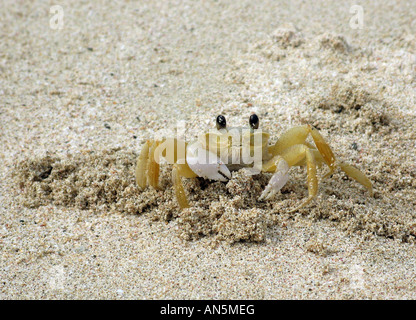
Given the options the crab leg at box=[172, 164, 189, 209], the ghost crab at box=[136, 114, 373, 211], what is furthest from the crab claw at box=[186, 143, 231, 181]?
the crab leg at box=[172, 164, 189, 209]

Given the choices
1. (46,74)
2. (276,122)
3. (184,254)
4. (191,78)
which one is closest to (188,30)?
(191,78)

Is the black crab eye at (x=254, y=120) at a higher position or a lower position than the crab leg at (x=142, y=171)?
higher

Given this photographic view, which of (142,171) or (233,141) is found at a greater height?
(233,141)

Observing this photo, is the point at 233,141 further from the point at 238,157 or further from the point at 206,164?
the point at 206,164

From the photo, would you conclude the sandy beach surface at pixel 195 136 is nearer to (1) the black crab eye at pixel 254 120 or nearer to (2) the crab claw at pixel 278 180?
(2) the crab claw at pixel 278 180

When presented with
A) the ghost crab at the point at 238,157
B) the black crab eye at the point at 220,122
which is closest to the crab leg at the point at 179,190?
the ghost crab at the point at 238,157

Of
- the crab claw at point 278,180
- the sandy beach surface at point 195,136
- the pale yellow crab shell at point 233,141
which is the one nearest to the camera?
the sandy beach surface at point 195,136

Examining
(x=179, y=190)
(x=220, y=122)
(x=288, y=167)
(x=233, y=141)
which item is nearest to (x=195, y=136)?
(x=220, y=122)

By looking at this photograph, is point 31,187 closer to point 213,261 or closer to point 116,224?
point 116,224
